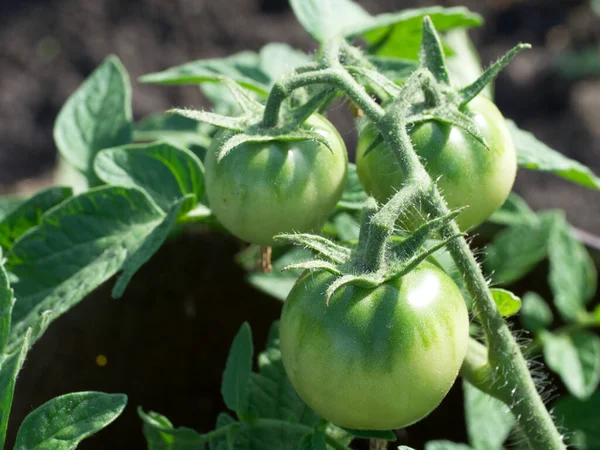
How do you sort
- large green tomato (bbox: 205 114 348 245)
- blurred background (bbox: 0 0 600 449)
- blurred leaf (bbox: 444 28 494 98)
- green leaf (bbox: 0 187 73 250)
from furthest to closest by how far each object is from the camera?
blurred background (bbox: 0 0 600 449) < blurred leaf (bbox: 444 28 494 98) < green leaf (bbox: 0 187 73 250) < large green tomato (bbox: 205 114 348 245)

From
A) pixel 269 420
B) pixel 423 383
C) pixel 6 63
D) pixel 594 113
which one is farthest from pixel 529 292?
pixel 6 63

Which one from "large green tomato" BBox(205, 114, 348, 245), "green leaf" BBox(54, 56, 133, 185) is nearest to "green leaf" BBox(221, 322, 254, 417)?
"large green tomato" BBox(205, 114, 348, 245)

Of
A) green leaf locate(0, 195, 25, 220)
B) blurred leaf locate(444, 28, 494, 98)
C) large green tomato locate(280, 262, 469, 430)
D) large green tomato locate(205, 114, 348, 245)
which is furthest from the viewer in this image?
blurred leaf locate(444, 28, 494, 98)

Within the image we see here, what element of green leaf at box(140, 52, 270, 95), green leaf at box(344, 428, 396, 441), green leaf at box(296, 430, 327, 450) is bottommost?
green leaf at box(344, 428, 396, 441)

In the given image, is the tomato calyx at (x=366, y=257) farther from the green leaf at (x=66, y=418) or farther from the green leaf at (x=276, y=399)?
the green leaf at (x=276, y=399)

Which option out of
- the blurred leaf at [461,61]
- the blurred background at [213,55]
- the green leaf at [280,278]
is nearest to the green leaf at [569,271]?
the blurred leaf at [461,61]

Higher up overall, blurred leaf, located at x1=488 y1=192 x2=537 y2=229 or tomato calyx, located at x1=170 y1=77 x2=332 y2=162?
tomato calyx, located at x1=170 y1=77 x2=332 y2=162

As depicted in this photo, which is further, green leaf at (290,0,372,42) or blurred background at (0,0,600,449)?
blurred background at (0,0,600,449)

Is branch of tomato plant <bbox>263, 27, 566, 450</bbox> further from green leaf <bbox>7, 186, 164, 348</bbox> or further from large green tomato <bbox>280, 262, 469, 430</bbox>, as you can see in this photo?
green leaf <bbox>7, 186, 164, 348</bbox>
